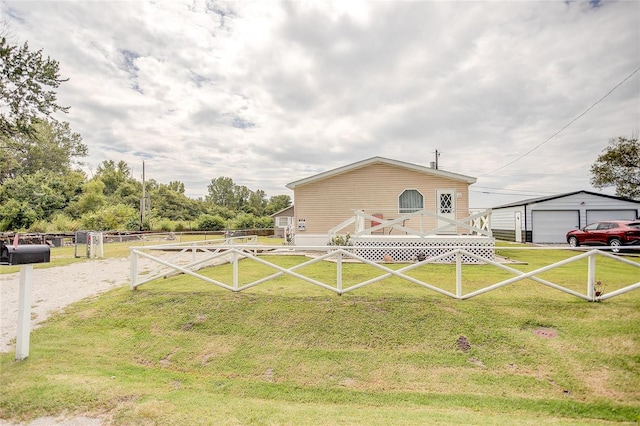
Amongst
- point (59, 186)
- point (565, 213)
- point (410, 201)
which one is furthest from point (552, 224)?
point (59, 186)

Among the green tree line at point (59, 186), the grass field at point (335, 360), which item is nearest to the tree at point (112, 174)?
the green tree line at point (59, 186)

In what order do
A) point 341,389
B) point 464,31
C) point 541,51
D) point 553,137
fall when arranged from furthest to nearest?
point 553,137
point 541,51
point 464,31
point 341,389

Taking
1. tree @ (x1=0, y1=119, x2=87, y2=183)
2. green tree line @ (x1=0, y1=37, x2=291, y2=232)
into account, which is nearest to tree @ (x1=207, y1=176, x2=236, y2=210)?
green tree line @ (x1=0, y1=37, x2=291, y2=232)

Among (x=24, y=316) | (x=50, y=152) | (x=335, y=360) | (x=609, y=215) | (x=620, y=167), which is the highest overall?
(x=50, y=152)

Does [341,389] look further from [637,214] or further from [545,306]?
[637,214]

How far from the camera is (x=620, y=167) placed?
1861cm

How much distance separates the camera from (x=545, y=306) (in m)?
4.85

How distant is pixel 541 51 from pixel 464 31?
3496 millimetres

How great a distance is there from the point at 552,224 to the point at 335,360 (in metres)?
21.2

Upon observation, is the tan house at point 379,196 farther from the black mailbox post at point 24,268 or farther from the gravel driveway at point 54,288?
the black mailbox post at point 24,268

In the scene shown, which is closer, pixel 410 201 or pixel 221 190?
pixel 410 201

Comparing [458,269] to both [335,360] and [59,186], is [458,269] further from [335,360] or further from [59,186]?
[59,186]

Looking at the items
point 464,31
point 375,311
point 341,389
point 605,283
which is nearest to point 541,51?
point 464,31

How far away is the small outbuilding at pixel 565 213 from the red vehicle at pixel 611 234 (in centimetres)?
325
